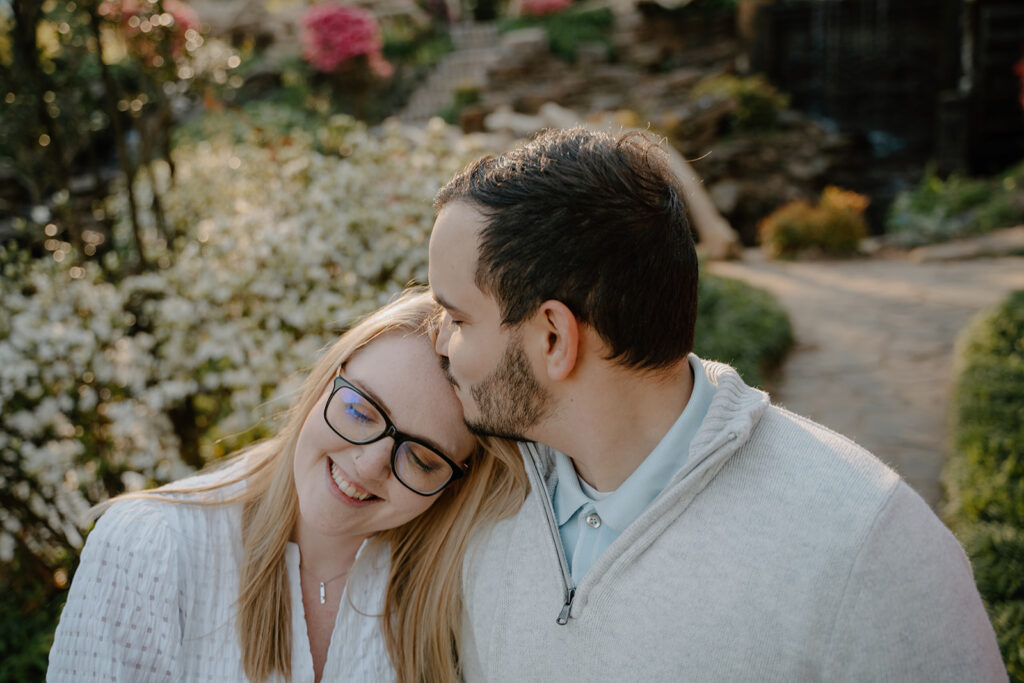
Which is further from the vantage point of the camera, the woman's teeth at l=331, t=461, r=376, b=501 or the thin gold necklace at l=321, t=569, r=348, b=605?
the thin gold necklace at l=321, t=569, r=348, b=605

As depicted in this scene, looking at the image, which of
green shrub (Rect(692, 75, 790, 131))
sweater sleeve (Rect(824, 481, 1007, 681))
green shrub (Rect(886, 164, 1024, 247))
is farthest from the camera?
green shrub (Rect(692, 75, 790, 131))

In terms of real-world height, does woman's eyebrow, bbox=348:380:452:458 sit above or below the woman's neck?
above

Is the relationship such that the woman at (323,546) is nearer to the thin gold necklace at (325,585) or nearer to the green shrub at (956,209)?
the thin gold necklace at (325,585)

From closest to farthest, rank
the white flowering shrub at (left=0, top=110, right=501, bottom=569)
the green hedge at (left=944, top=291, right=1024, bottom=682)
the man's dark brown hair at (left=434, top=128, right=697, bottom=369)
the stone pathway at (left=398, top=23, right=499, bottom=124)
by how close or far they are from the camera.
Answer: the man's dark brown hair at (left=434, top=128, right=697, bottom=369) → the green hedge at (left=944, top=291, right=1024, bottom=682) → the white flowering shrub at (left=0, top=110, right=501, bottom=569) → the stone pathway at (left=398, top=23, right=499, bottom=124)

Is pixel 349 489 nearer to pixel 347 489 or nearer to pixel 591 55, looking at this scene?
pixel 347 489

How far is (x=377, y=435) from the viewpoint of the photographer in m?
1.69

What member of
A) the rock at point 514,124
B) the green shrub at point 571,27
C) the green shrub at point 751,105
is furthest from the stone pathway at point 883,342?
the green shrub at point 571,27

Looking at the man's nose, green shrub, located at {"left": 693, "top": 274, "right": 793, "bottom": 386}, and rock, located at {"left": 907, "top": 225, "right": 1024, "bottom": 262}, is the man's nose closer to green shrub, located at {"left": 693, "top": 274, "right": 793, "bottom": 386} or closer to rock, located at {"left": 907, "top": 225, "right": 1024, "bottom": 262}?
green shrub, located at {"left": 693, "top": 274, "right": 793, "bottom": 386}

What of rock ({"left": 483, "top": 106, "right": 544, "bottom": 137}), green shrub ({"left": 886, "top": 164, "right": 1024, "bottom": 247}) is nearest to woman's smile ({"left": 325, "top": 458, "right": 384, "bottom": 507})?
green shrub ({"left": 886, "top": 164, "right": 1024, "bottom": 247})

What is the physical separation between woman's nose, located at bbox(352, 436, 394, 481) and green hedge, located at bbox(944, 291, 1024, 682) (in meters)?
2.00

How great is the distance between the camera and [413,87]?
18000mm

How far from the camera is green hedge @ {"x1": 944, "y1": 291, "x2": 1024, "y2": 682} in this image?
2.69 m

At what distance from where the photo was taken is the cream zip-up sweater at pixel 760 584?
1.26 metres

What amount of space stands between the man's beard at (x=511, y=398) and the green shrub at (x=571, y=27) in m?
17.8
